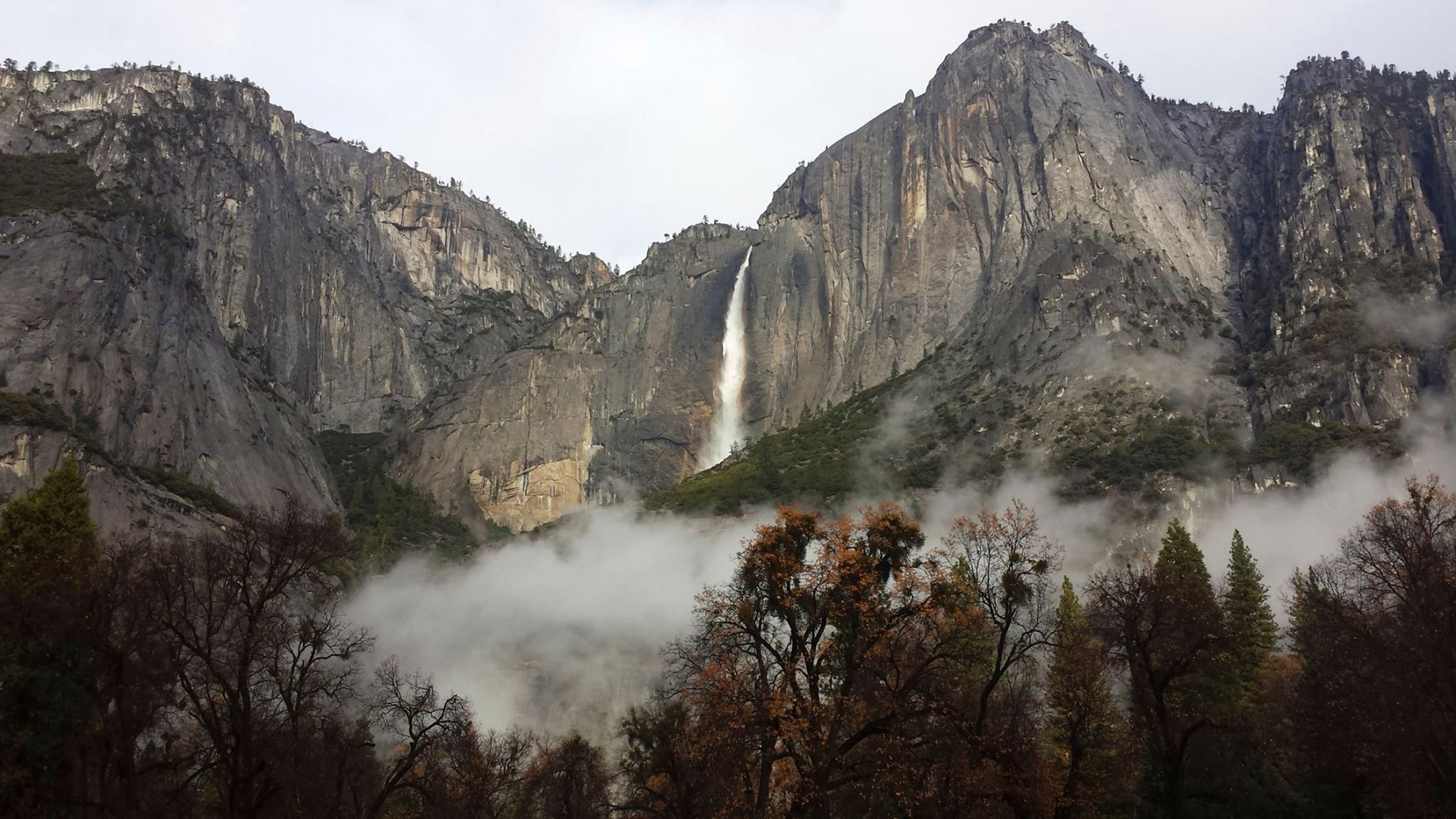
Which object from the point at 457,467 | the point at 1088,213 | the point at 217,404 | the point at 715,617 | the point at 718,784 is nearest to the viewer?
the point at 715,617

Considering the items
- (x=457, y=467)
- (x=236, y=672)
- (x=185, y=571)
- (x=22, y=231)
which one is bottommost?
(x=236, y=672)

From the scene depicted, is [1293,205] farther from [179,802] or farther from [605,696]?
[179,802]

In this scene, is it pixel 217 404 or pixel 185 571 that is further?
pixel 217 404

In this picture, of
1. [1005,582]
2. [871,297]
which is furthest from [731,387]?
[1005,582]

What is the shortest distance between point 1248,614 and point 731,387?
111 meters

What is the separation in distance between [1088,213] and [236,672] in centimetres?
13164

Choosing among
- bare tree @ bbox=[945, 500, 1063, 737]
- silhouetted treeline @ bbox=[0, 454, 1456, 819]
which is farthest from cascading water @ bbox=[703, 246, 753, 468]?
bare tree @ bbox=[945, 500, 1063, 737]

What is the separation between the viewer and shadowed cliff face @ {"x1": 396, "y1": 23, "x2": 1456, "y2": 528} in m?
120

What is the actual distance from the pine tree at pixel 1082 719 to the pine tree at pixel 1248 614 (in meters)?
17.0

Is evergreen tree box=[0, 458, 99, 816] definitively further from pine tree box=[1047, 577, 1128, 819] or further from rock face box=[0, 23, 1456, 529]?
rock face box=[0, 23, 1456, 529]

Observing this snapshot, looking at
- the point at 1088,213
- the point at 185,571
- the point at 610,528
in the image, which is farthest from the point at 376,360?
the point at 185,571

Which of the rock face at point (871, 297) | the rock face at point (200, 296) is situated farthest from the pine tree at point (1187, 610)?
the rock face at point (200, 296)

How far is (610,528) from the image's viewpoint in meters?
148

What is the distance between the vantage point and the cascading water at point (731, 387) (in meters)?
166
